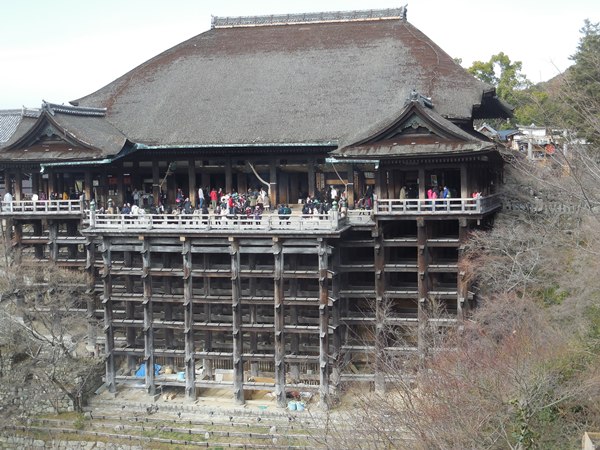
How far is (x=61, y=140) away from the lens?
33625mm

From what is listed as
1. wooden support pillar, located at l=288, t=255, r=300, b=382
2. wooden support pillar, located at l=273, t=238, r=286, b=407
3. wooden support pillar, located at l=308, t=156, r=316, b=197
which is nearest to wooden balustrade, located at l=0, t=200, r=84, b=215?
wooden support pillar, located at l=273, t=238, r=286, b=407

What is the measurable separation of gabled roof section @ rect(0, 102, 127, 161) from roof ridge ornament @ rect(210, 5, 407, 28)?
12.1 metres

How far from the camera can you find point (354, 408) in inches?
1104

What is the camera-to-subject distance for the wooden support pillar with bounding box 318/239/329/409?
95.9ft

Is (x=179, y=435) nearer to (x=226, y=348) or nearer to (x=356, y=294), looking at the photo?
(x=226, y=348)

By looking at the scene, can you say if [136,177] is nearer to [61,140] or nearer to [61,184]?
[61,184]

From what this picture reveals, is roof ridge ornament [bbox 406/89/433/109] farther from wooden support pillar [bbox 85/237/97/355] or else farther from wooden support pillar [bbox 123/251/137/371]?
wooden support pillar [bbox 85/237/97/355]

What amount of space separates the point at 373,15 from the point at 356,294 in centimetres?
1837

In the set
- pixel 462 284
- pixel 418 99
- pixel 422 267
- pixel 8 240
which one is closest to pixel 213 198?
pixel 8 240

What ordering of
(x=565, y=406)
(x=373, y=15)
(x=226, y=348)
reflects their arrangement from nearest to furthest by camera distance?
(x=565, y=406) → (x=226, y=348) → (x=373, y=15)

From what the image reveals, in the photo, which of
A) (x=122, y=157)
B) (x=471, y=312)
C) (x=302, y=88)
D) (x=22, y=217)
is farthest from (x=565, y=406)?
(x=22, y=217)

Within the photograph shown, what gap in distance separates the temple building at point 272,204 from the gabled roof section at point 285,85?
0.36 feet

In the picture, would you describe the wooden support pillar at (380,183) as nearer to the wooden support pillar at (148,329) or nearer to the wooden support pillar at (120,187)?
the wooden support pillar at (148,329)

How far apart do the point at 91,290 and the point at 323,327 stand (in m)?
12.2
